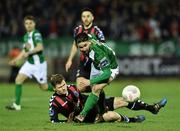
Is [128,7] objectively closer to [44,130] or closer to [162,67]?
[162,67]

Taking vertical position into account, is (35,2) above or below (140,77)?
above

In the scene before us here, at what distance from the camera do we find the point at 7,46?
1056 inches

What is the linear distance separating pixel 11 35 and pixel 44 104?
33.9 ft

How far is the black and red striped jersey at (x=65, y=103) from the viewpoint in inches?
442

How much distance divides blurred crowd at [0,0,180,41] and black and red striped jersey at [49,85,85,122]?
1560 cm

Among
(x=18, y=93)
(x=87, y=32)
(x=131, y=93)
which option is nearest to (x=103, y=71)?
(x=131, y=93)

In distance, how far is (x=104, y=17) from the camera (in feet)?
91.7

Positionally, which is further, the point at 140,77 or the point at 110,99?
the point at 140,77

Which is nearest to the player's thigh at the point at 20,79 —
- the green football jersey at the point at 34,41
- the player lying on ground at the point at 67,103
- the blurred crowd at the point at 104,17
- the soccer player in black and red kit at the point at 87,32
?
the green football jersey at the point at 34,41

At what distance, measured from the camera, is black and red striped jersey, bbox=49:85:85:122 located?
11.2 meters

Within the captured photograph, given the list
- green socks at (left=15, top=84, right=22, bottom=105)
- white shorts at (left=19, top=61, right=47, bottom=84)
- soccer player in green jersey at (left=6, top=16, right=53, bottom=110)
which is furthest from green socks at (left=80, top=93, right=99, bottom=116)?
white shorts at (left=19, top=61, right=47, bottom=84)

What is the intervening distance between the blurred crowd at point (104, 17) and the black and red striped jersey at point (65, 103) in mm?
15603

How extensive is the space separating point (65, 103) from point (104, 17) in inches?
668

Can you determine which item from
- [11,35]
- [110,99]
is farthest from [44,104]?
[11,35]
